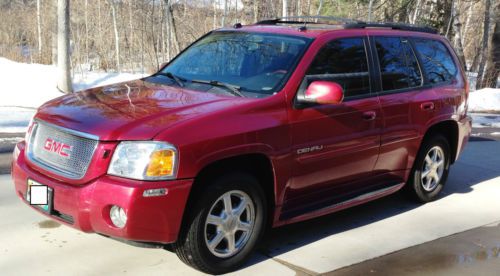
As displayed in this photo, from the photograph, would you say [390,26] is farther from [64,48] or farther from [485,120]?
[64,48]

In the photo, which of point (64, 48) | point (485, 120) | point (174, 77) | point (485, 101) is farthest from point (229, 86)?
point (485, 101)

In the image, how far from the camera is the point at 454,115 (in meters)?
6.08

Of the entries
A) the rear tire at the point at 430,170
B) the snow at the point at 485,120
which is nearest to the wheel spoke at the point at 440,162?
the rear tire at the point at 430,170

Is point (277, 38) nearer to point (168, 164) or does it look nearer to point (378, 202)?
point (168, 164)

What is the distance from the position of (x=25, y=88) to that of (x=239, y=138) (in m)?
9.98

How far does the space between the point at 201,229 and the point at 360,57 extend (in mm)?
2269

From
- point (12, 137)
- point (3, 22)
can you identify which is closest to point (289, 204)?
point (12, 137)

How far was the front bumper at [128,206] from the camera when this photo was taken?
3422mm

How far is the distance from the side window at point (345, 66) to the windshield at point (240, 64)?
19cm

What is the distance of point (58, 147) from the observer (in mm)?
3830

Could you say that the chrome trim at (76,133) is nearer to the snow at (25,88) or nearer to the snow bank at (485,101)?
the snow at (25,88)

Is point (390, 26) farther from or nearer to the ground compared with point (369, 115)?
farther from the ground

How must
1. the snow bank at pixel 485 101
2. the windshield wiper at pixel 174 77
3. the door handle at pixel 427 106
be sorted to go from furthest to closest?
the snow bank at pixel 485 101, the door handle at pixel 427 106, the windshield wiper at pixel 174 77

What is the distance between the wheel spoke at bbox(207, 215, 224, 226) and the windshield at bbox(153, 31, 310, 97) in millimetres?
995
